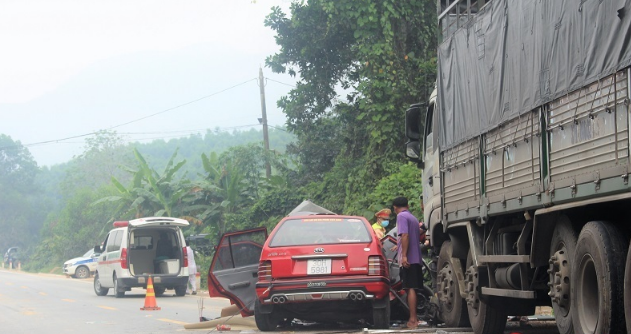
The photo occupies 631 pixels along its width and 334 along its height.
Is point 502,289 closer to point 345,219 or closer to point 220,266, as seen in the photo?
point 345,219

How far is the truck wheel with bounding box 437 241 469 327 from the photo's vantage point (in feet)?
39.4

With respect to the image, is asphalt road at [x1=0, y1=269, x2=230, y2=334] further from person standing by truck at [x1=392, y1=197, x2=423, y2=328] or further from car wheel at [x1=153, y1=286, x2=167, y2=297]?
person standing by truck at [x1=392, y1=197, x2=423, y2=328]

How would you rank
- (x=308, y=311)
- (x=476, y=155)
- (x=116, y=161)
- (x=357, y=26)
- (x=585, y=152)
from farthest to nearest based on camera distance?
(x=116, y=161), (x=357, y=26), (x=308, y=311), (x=476, y=155), (x=585, y=152)

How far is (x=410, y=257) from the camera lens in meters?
12.9

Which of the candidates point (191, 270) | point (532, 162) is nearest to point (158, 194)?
point (191, 270)

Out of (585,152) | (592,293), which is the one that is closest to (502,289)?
(592,293)

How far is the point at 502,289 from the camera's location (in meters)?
10.0

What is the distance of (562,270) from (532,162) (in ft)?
3.33

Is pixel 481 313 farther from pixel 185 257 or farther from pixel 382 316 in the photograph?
pixel 185 257

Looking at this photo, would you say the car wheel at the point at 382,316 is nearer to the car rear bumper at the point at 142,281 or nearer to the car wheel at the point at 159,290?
the car rear bumper at the point at 142,281

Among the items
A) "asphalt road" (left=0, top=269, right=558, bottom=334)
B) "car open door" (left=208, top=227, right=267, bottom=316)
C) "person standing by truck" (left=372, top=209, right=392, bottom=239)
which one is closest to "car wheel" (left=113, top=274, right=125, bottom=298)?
"asphalt road" (left=0, top=269, right=558, bottom=334)

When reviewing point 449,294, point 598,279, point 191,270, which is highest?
point 598,279

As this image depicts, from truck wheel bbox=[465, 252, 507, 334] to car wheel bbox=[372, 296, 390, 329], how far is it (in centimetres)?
150

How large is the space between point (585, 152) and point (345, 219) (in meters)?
5.93
